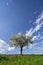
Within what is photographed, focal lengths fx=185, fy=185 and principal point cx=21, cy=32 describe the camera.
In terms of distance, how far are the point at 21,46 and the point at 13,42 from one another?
3515mm

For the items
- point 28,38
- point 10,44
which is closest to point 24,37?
point 28,38

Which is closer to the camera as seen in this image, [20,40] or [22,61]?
[22,61]

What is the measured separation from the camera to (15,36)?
71.4 m

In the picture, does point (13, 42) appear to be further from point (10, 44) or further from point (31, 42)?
point (31, 42)

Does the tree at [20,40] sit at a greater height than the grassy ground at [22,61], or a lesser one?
greater

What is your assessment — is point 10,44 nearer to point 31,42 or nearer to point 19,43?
point 19,43

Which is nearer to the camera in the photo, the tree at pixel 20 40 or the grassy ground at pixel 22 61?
the grassy ground at pixel 22 61

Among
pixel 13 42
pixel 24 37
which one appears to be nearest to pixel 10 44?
pixel 13 42

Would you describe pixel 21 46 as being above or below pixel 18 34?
below

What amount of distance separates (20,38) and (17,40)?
1.47 meters

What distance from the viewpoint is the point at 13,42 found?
70.9 meters

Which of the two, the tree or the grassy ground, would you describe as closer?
the grassy ground

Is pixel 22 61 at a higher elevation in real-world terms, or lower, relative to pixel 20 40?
lower

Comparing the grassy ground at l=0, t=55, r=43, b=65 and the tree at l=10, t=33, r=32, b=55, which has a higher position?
the tree at l=10, t=33, r=32, b=55
